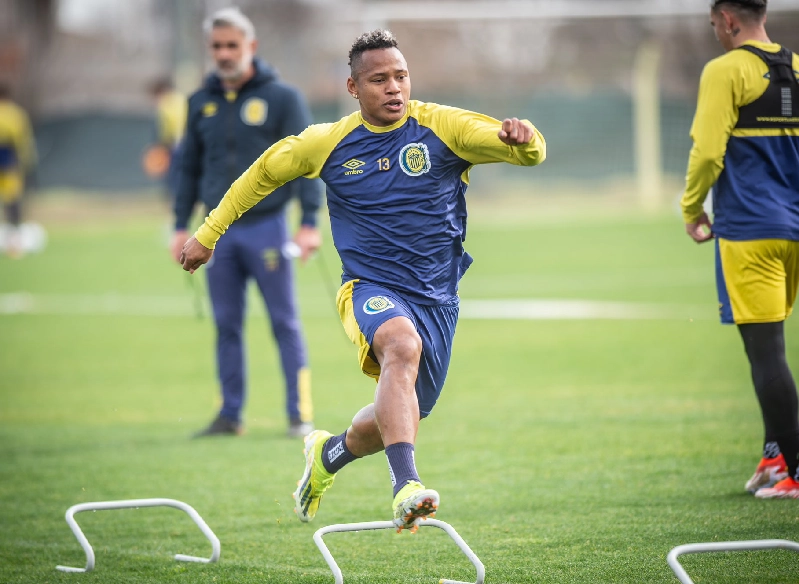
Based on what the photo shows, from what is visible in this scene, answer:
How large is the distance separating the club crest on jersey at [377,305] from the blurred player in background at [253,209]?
299cm

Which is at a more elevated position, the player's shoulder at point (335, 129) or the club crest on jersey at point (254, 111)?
the club crest on jersey at point (254, 111)

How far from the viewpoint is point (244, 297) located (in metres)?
8.62

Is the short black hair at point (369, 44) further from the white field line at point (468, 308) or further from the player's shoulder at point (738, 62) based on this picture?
the white field line at point (468, 308)

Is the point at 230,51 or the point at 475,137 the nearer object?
the point at 475,137

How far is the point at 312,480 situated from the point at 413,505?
130 cm

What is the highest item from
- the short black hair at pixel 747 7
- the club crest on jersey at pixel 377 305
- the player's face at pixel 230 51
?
the player's face at pixel 230 51

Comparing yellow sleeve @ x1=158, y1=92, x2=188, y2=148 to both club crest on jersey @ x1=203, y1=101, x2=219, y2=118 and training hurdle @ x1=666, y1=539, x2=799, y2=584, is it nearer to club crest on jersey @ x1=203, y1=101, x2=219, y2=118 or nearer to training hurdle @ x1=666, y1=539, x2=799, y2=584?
club crest on jersey @ x1=203, y1=101, x2=219, y2=118

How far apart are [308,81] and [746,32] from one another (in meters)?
23.5

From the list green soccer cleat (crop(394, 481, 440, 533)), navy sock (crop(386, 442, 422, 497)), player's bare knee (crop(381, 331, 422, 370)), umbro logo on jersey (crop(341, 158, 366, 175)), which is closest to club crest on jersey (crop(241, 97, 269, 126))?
umbro logo on jersey (crop(341, 158, 366, 175))

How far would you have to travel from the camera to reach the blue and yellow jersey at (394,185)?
528 centimetres

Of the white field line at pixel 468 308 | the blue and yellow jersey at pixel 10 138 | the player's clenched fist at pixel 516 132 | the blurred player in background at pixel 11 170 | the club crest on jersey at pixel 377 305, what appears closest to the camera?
the player's clenched fist at pixel 516 132

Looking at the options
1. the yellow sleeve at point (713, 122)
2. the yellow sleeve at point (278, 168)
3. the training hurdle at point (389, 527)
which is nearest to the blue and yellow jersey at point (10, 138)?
the yellow sleeve at point (278, 168)

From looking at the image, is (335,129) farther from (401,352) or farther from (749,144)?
(749,144)

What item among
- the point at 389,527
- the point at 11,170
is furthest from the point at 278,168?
the point at 11,170
